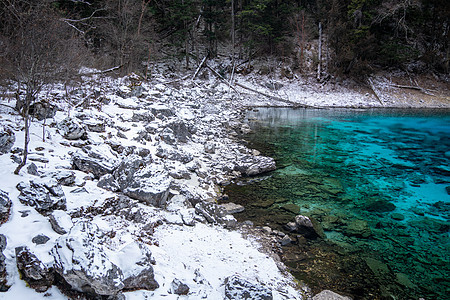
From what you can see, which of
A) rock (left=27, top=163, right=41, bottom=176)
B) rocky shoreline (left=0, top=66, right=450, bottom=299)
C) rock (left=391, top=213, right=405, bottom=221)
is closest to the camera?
rocky shoreline (left=0, top=66, right=450, bottom=299)

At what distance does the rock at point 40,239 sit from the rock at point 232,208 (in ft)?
10.7

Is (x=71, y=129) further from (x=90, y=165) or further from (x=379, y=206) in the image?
(x=379, y=206)

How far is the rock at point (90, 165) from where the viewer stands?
4309mm

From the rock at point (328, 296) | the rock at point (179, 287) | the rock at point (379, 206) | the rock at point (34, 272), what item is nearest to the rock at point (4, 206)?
the rock at point (34, 272)

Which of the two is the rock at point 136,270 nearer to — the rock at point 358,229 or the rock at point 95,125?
the rock at point 358,229

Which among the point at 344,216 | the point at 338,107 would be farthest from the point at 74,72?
the point at 338,107

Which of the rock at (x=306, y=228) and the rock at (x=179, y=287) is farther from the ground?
the rock at (x=179, y=287)

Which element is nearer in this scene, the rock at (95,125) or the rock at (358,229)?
the rock at (358,229)

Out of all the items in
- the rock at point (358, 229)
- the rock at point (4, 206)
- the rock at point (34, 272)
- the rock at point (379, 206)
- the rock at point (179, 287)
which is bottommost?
the rock at point (358, 229)

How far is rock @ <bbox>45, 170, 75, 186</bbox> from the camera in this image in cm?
368

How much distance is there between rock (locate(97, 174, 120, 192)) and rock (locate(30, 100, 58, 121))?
2.38 metres

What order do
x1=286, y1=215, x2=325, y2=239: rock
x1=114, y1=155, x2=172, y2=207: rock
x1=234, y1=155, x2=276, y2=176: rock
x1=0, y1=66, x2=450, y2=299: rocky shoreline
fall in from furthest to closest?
x1=234, y1=155, x2=276, y2=176: rock
x1=286, y1=215, x2=325, y2=239: rock
x1=114, y1=155, x2=172, y2=207: rock
x1=0, y1=66, x2=450, y2=299: rocky shoreline

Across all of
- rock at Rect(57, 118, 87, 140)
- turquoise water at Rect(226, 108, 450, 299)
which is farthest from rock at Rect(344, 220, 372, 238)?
rock at Rect(57, 118, 87, 140)

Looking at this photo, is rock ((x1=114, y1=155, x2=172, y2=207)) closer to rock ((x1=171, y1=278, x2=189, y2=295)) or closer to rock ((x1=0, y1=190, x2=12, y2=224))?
rock ((x1=0, y1=190, x2=12, y2=224))
